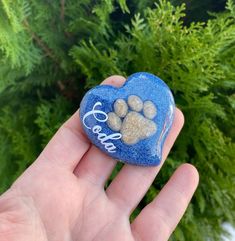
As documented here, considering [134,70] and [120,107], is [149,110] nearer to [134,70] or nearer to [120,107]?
[120,107]

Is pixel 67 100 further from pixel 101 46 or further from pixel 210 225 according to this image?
pixel 210 225

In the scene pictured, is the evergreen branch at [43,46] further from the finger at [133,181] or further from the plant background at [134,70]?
the finger at [133,181]

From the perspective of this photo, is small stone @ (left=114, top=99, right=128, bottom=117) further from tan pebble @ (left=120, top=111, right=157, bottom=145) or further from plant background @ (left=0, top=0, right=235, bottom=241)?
plant background @ (left=0, top=0, right=235, bottom=241)

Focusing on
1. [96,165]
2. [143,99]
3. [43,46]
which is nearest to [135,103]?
[143,99]

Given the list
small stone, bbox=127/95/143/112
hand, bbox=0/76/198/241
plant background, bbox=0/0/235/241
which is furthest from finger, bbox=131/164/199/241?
small stone, bbox=127/95/143/112

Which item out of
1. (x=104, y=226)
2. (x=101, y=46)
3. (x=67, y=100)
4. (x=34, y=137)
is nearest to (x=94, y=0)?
(x=101, y=46)

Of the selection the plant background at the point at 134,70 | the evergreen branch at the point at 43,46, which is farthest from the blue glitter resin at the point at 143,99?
the evergreen branch at the point at 43,46
